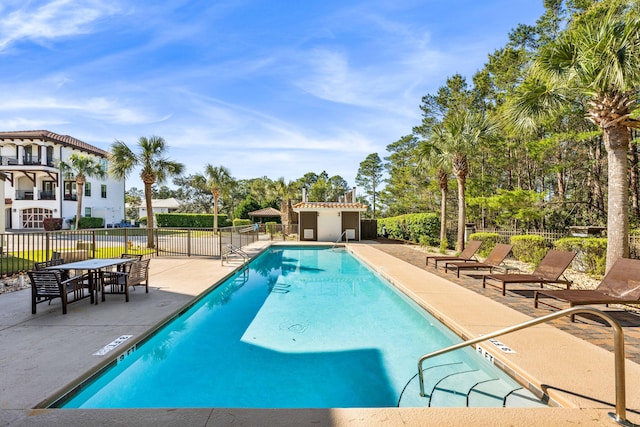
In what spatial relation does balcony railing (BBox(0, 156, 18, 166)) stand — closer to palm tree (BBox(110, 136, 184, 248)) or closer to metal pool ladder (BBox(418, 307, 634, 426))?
palm tree (BBox(110, 136, 184, 248))

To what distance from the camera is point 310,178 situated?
59281 millimetres

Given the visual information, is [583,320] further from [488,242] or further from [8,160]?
[8,160]

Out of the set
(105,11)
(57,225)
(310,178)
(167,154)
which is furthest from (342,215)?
(310,178)

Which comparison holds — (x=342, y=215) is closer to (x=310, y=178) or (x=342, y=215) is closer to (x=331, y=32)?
(x=331, y=32)

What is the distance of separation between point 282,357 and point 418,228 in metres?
16.0

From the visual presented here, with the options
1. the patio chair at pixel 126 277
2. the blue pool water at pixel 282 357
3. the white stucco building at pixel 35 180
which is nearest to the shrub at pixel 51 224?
the white stucco building at pixel 35 180

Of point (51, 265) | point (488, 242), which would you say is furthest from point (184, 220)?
point (488, 242)

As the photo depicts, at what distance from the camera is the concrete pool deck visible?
2.56 metres

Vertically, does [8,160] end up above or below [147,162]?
above

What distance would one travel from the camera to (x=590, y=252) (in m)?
8.43

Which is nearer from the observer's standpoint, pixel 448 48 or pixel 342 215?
pixel 448 48

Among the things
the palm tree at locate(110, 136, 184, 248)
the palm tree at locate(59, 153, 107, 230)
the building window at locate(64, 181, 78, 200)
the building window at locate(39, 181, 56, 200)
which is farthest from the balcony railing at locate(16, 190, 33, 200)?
the palm tree at locate(110, 136, 184, 248)

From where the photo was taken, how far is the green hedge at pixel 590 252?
8172mm

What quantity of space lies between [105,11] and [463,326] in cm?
1134
